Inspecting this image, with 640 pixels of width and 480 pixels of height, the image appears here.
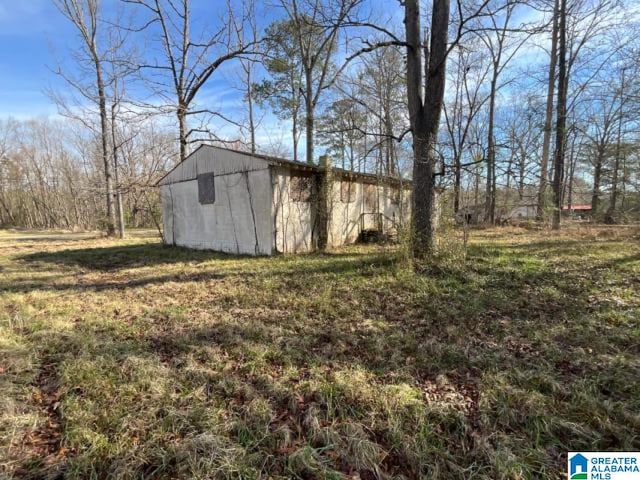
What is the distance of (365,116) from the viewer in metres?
17.4

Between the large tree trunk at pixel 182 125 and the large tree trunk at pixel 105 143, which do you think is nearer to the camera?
the large tree trunk at pixel 182 125

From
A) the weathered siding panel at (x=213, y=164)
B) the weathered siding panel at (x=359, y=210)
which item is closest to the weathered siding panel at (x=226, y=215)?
the weathered siding panel at (x=213, y=164)

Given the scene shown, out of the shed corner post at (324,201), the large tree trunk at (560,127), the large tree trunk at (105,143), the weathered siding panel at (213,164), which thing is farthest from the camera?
the large tree trunk at (105,143)

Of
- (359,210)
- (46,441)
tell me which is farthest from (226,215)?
(46,441)

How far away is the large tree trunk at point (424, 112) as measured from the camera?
6.12 m

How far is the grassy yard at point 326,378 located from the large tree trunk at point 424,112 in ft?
4.63

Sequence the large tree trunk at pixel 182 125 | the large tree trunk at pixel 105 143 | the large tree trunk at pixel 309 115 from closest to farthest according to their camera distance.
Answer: the large tree trunk at pixel 309 115, the large tree trunk at pixel 182 125, the large tree trunk at pixel 105 143

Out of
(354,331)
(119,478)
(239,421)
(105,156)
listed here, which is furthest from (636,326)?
(105,156)

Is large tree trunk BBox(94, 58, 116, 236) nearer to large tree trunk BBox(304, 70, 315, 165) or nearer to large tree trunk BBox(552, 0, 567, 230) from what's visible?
large tree trunk BBox(304, 70, 315, 165)

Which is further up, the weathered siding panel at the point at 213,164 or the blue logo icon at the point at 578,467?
the weathered siding panel at the point at 213,164

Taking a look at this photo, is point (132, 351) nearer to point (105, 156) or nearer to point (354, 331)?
point (354, 331)

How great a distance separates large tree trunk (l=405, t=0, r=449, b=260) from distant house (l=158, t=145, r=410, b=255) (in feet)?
4.20

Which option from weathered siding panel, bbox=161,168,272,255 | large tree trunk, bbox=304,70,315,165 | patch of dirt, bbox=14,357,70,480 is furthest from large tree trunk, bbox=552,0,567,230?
patch of dirt, bbox=14,357,70,480

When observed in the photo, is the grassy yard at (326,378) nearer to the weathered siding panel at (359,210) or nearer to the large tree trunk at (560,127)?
the weathered siding panel at (359,210)
